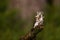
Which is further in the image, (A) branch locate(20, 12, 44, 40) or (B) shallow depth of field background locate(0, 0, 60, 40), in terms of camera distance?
(B) shallow depth of field background locate(0, 0, 60, 40)

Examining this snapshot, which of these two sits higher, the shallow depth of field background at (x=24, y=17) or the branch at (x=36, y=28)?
the shallow depth of field background at (x=24, y=17)

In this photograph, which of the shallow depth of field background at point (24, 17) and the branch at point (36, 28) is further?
the shallow depth of field background at point (24, 17)

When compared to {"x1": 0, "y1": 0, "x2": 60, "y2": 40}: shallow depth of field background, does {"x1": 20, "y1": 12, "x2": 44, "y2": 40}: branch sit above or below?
below

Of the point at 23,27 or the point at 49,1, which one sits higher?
the point at 49,1

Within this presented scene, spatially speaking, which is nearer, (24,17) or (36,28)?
(36,28)

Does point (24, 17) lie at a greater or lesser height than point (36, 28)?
greater

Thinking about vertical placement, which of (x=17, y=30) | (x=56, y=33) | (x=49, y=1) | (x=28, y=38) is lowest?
(x=28, y=38)

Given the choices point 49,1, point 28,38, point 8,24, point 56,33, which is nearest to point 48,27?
point 56,33

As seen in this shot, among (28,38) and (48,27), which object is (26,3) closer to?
(48,27)
